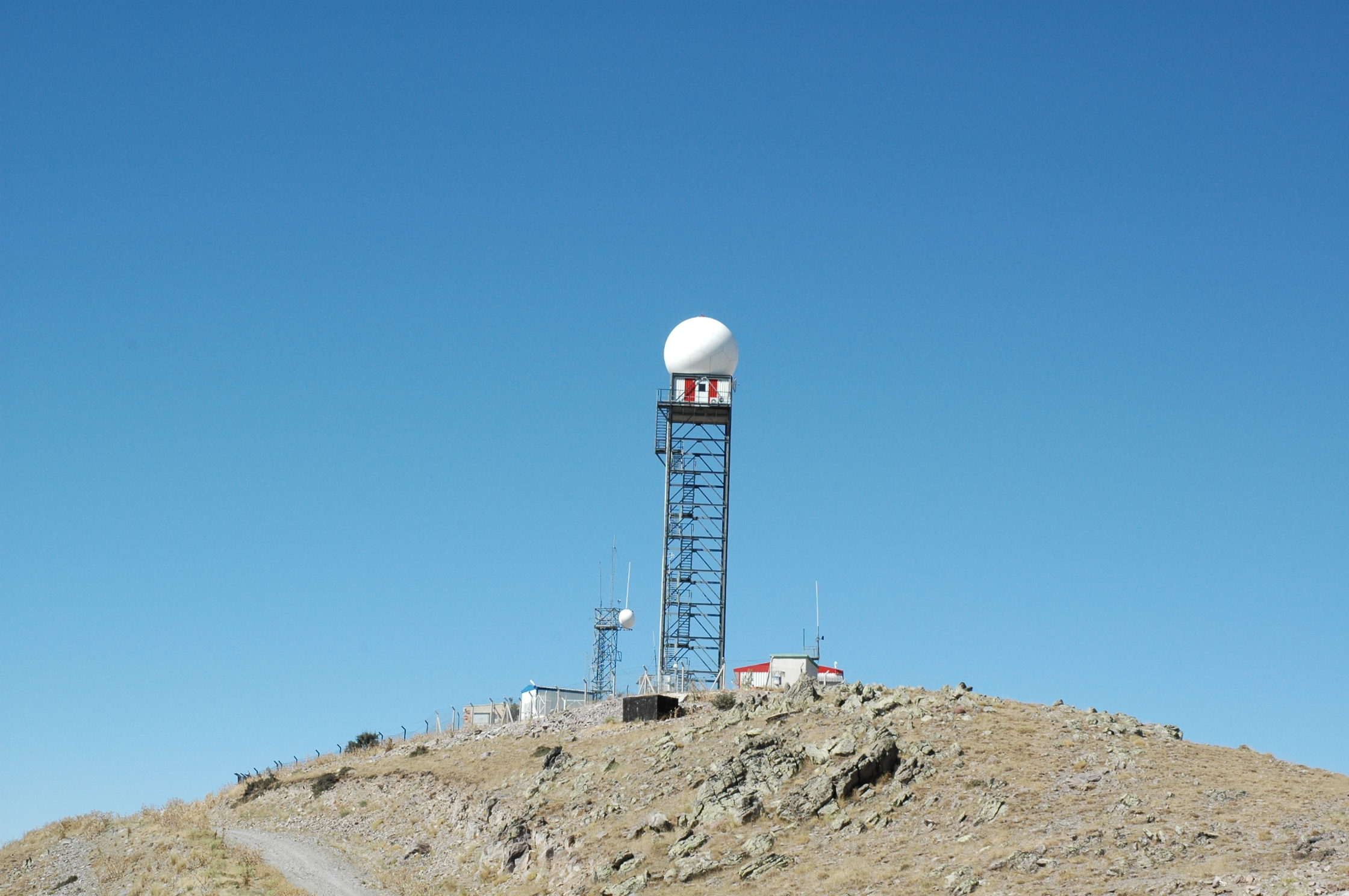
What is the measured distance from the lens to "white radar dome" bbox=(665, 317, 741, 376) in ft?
233

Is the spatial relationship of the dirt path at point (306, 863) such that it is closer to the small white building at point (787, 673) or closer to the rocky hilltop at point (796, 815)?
the rocky hilltop at point (796, 815)

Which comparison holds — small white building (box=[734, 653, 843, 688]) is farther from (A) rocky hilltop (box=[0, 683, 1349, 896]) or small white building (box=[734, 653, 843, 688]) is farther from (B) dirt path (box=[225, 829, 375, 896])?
(B) dirt path (box=[225, 829, 375, 896])

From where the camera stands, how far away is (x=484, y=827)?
46625 mm

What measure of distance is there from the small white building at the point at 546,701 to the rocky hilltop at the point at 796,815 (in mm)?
8936

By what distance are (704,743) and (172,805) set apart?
27.4 meters

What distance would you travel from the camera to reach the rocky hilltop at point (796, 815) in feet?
111

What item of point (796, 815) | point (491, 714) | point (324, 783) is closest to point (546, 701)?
point (491, 714)

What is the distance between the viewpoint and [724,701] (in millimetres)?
56188

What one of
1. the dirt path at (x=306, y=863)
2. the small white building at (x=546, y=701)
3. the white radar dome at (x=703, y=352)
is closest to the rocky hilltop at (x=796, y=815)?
the dirt path at (x=306, y=863)

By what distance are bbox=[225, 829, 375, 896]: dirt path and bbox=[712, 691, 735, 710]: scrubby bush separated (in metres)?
17.1

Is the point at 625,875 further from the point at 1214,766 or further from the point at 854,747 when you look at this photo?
the point at 1214,766

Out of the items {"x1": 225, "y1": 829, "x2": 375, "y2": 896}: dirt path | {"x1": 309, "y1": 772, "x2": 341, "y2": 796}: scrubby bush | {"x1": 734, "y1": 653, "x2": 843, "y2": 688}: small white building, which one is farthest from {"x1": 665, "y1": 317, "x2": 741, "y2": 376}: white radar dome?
{"x1": 225, "y1": 829, "x2": 375, "y2": 896}: dirt path

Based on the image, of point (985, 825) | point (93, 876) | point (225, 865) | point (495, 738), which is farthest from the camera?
point (495, 738)

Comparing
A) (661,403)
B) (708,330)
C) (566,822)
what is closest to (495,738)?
(566,822)
